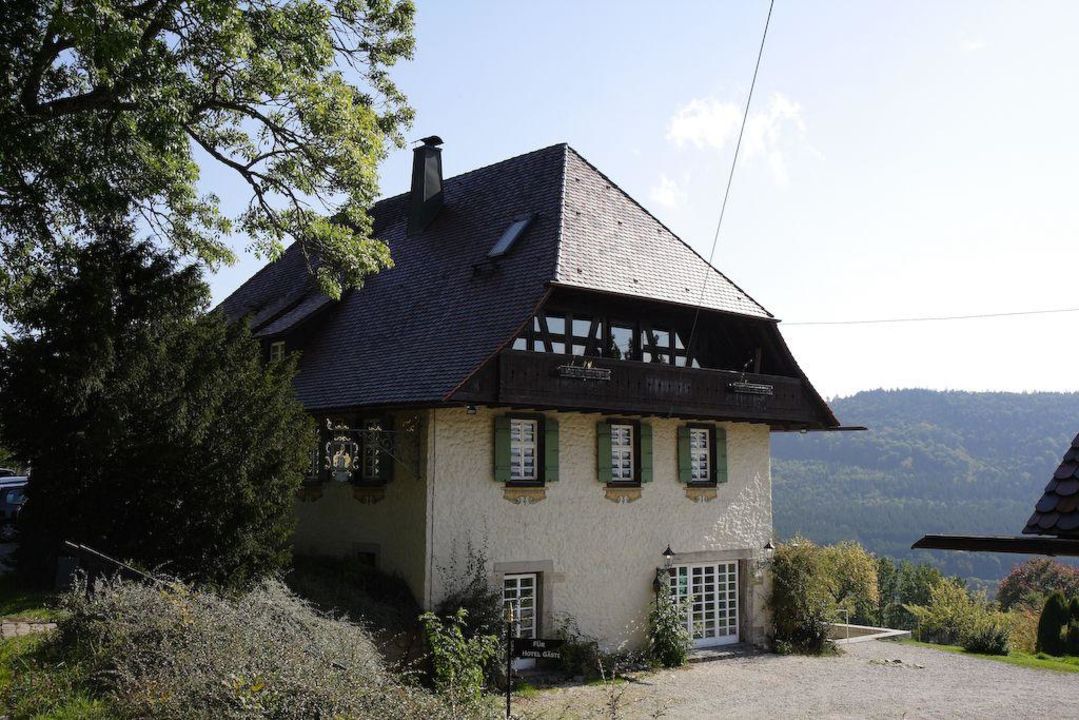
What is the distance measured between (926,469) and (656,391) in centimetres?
15791

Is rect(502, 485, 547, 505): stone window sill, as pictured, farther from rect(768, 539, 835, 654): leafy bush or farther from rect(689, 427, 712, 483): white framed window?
rect(768, 539, 835, 654): leafy bush

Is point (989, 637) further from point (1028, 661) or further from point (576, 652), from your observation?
point (576, 652)

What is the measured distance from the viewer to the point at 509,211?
1978 centimetres

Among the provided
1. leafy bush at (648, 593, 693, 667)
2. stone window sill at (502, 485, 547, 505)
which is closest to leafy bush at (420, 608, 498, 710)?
stone window sill at (502, 485, 547, 505)

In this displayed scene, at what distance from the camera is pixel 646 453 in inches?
725

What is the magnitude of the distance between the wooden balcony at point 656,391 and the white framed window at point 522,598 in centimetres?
318

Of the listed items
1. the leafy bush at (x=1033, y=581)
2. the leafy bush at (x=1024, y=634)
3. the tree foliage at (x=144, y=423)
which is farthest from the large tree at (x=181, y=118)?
the leafy bush at (x=1033, y=581)

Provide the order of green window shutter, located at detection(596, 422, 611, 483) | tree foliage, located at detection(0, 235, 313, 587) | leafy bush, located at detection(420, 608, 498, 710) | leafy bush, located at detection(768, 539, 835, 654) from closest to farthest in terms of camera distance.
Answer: leafy bush, located at detection(420, 608, 498, 710) → tree foliage, located at detection(0, 235, 313, 587) → green window shutter, located at detection(596, 422, 611, 483) → leafy bush, located at detection(768, 539, 835, 654)

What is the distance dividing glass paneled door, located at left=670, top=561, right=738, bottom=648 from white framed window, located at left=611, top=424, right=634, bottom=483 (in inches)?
86.4

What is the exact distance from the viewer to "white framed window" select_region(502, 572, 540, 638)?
16.6 meters

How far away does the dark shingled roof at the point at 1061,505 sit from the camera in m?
6.45

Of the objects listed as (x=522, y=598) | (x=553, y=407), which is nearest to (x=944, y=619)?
(x=522, y=598)

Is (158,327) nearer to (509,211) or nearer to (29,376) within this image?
(29,376)

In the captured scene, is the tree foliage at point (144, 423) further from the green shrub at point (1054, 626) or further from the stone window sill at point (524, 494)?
the green shrub at point (1054, 626)
